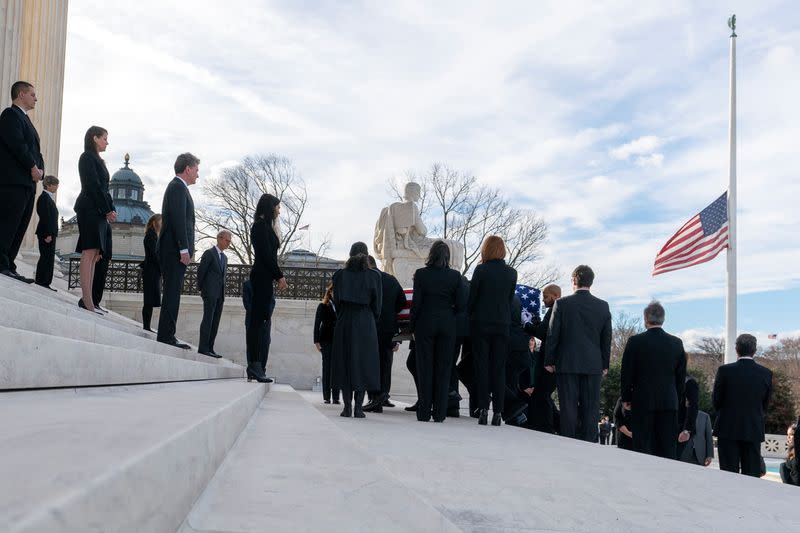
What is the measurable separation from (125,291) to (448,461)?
67.2 feet

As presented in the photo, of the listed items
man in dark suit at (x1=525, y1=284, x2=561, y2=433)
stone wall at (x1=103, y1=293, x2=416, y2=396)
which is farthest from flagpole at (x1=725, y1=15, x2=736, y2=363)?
man in dark suit at (x1=525, y1=284, x2=561, y2=433)

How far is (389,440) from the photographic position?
516 cm

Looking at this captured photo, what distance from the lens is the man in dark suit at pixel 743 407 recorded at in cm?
734

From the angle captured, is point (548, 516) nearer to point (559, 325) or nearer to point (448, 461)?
point (448, 461)

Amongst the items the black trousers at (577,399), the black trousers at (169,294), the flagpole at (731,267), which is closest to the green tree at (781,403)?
the flagpole at (731,267)

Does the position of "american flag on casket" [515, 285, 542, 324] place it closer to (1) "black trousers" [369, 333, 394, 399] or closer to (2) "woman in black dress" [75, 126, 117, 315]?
(1) "black trousers" [369, 333, 394, 399]

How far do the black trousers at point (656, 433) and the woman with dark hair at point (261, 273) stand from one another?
380cm

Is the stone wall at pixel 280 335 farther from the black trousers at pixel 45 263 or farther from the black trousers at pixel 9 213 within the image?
the black trousers at pixel 9 213

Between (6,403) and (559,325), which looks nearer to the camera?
(6,403)

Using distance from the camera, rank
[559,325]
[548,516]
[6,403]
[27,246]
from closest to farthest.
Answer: [6,403] → [548,516] → [559,325] → [27,246]

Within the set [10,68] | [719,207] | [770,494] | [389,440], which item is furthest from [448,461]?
[719,207]

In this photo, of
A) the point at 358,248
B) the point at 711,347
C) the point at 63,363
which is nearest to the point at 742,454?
the point at 358,248

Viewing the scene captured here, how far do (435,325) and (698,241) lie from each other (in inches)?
465

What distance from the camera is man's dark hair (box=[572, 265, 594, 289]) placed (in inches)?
298
